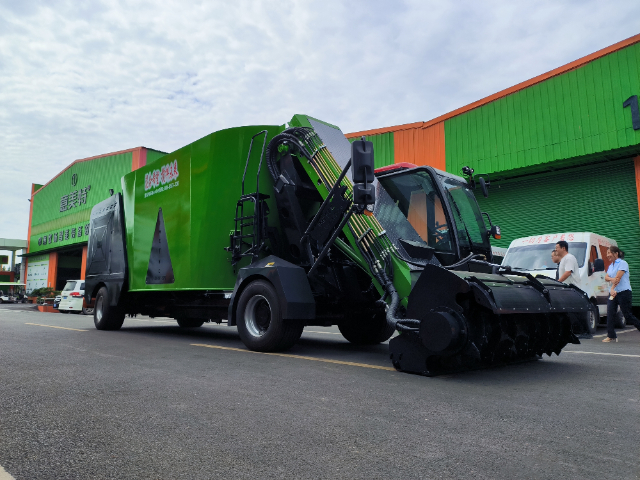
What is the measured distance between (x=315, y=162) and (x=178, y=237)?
2851 millimetres

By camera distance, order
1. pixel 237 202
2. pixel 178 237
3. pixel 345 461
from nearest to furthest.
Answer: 1. pixel 345 461
2. pixel 237 202
3. pixel 178 237

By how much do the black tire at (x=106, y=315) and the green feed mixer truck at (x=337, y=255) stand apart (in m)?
2.09

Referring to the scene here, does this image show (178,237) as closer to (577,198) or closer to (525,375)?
(525,375)

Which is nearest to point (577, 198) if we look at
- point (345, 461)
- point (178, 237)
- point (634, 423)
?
point (178, 237)

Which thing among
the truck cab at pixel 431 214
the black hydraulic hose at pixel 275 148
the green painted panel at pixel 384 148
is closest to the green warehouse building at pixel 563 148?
the green painted panel at pixel 384 148

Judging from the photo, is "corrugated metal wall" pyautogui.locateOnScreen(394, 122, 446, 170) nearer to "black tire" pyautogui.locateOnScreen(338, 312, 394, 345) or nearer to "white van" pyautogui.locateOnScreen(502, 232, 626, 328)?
"white van" pyautogui.locateOnScreen(502, 232, 626, 328)

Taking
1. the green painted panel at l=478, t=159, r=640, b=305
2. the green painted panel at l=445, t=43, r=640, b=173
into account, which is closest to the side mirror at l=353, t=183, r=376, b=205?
the green painted panel at l=478, t=159, r=640, b=305

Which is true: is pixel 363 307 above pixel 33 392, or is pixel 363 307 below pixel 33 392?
above

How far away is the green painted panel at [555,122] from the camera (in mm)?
14836

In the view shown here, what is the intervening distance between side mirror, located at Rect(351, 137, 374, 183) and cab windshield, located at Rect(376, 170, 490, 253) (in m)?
1.11

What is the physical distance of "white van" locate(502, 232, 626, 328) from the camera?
12333mm

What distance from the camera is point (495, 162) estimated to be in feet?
57.7

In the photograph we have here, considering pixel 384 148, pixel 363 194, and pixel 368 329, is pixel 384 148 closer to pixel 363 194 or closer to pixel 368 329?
pixel 368 329

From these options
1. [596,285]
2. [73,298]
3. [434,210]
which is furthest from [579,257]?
[73,298]
